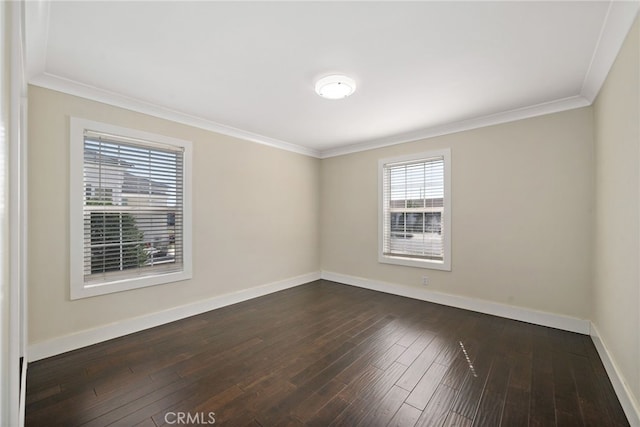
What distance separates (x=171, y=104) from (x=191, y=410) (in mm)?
3000

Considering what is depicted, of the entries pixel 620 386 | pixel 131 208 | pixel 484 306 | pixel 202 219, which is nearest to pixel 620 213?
pixel 620 386

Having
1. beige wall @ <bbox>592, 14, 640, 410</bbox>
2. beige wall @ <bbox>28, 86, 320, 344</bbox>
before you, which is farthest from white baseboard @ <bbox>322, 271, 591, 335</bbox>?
beige wall @ <bbox>28, 86, 320, 344</bbox>

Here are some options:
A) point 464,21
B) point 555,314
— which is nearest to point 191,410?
point 464,21

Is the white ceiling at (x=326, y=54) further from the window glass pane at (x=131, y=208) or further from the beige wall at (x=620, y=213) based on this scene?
the window glass pane at (x=131, y=208)

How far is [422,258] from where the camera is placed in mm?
4285

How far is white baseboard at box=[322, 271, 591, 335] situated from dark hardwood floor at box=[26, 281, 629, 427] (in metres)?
0.14

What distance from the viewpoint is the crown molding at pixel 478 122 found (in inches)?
121

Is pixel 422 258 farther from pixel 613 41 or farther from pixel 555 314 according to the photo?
pixel 613 41

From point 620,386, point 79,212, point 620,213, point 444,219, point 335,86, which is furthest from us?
point 444,219

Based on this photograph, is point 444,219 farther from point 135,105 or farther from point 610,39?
point 135,105

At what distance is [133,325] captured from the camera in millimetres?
3035

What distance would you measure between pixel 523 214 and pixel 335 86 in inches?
108

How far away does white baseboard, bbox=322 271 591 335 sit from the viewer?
3.06 m

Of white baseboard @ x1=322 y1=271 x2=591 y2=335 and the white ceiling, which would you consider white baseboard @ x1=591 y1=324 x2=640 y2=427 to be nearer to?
white baseboard @ x1=322 y1=271 x2=591 y2=335
